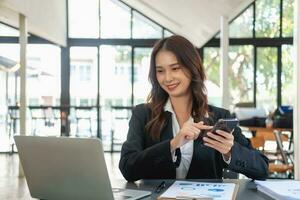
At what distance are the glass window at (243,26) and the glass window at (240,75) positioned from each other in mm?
345

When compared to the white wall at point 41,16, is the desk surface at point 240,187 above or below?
below

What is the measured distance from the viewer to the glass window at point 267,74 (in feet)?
36.3

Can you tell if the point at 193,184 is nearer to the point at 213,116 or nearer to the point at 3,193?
the point at 213,116

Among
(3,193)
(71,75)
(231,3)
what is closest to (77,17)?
(71,75)

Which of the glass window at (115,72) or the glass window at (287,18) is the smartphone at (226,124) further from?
the glass window at (287,18)

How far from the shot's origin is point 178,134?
1.58 metres

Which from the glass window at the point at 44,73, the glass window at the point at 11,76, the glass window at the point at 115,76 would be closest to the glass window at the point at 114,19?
the glass window at the point at 115,76

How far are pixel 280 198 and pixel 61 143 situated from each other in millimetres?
704

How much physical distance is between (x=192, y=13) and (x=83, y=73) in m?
A: 4.03

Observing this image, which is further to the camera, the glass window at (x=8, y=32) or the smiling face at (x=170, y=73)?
the glass window at (x=8, y=32)

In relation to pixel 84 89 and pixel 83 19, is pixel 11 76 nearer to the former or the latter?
pixel 84 89

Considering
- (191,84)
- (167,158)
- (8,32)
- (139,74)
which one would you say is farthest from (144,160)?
(139,74)

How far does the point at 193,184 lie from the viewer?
1545 millimetres

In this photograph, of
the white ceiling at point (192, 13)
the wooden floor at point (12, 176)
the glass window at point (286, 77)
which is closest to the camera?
the wooden floor at point (12, 176)
